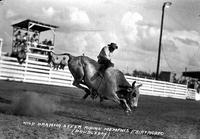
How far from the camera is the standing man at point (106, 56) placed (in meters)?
10.2

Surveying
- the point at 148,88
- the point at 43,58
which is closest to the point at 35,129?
the point at 43,58

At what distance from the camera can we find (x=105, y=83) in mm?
10461

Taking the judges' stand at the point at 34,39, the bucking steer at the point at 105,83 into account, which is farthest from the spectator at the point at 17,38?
the bucking steer at the point at 105,83

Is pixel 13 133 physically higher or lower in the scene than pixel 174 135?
higher

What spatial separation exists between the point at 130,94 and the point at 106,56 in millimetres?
1457

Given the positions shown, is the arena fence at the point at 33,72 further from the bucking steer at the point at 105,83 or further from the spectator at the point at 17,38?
the bucking steer at the point at 105,83

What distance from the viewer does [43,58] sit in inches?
964

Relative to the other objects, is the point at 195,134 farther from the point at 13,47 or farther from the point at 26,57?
the point at 13,47

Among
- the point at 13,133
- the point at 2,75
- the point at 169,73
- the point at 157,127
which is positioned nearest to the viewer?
the point at 13,133

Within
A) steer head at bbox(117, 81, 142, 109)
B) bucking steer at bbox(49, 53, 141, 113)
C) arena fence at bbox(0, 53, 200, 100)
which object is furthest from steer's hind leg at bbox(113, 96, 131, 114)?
arena fence at bbox(0, 53, 200, 100)

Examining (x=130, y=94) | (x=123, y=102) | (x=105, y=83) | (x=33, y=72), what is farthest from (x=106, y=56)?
(x=33, y=72)

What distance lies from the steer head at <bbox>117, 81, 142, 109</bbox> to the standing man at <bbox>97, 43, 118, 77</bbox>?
0.87m

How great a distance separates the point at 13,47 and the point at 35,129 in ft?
62.0

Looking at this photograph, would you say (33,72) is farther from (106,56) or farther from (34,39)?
(106,56)
